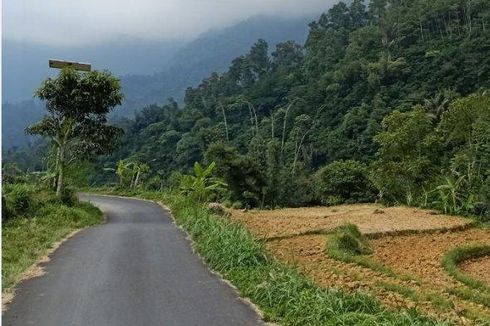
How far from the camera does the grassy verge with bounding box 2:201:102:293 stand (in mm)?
9078

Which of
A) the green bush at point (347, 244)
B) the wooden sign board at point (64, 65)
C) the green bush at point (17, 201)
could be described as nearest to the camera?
the green bush at point (347, 244)

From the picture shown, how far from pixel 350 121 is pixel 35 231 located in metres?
34.3

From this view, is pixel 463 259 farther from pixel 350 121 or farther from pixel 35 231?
pixel 350 121

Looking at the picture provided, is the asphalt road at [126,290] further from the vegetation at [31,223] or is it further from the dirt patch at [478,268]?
the dirt patch at [478,268]

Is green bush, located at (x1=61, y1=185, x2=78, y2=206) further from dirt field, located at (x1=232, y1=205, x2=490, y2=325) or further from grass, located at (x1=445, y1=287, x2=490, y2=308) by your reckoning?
grass, located at (x1=445, y1=287, x2=490, y2=308)

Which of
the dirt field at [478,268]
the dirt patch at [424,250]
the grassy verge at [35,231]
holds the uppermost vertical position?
the grassy verge at [35,231]

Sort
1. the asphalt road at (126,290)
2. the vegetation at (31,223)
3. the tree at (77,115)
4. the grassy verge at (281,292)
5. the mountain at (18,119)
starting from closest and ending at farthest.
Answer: the grassy verge at (281,292)
the asphalt road at (126,290)
the vegetation at (31,223)
the tree at (77,115)
the mountain at (18,119)

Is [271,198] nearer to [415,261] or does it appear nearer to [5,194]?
[5,194]

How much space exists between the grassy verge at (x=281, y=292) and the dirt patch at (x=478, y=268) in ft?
13.1

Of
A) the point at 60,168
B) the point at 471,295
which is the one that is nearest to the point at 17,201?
the point at 60,168

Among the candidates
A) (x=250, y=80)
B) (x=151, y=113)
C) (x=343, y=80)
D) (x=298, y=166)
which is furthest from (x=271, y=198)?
(x=250, y=80)

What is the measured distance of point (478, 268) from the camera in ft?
36.6

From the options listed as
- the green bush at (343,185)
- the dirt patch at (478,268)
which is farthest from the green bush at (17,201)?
the green bush at (343,185)

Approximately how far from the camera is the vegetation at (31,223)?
9.49 m
